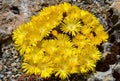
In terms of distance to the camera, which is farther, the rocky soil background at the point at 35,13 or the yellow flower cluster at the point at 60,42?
the rocky soil background at the point at 35,13

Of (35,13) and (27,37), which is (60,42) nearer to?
(27,37)

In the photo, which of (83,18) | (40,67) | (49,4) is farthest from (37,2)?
(40,67)

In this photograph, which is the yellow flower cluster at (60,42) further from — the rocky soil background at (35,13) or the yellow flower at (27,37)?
the rocky soil background at (35,13)

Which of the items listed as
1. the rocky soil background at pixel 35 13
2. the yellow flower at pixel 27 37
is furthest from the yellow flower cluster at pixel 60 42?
the rocky soil background at pixel 35 13

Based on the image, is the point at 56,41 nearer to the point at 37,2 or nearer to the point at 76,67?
the point at 76,67

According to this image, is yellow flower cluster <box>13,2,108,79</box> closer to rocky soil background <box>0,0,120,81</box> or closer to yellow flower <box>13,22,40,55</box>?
yellow flower <box>13,22,40,55</box>

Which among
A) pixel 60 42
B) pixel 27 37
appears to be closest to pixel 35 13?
pixel 27 37
